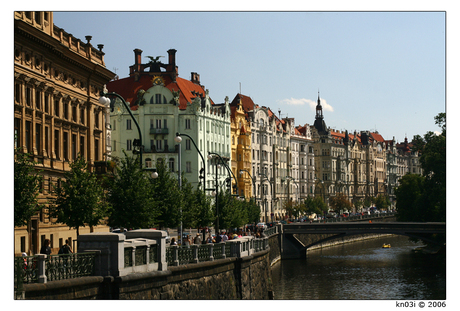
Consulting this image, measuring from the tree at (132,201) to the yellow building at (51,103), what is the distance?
3.61 meters

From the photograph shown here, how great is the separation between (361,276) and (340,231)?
14.6 m

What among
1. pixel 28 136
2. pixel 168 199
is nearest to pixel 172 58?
pixel 168 199

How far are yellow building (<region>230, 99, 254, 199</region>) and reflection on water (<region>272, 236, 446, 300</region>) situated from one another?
89.7 ft

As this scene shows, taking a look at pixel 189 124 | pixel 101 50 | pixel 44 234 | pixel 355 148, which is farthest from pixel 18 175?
pixel 355 148

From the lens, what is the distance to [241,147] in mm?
118938

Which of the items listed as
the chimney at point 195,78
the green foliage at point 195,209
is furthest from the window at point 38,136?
the chimney at point 195,78

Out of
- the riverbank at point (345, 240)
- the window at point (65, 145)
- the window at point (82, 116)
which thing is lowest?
the riverbank at point (345, 240)

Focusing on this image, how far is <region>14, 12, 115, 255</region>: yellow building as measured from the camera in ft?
141

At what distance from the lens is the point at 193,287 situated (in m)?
31.9

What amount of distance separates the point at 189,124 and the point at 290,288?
1867 inches

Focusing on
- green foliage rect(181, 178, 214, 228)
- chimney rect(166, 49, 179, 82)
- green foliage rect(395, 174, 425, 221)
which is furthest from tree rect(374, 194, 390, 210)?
green foliage rect(181, 178, 214, 228)

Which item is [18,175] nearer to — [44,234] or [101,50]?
[44,234]

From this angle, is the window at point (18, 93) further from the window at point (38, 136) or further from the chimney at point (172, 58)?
the chimney at point (172, 58)

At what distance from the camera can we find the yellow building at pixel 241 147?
117m
